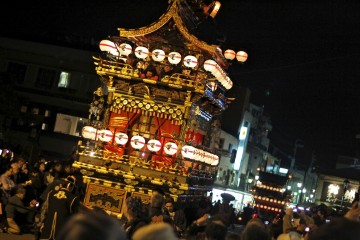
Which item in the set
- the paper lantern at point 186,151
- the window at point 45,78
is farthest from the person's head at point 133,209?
the window at point 45,78

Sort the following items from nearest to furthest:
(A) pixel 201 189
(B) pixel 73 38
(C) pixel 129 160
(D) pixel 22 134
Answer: (C) pixel 129 160 < (A) pixel 201 189 < (D) pixel 22 134 < (B) pixel 73 38

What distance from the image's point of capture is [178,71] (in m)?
19.2

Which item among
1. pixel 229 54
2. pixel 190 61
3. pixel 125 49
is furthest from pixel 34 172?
pixel 229 54

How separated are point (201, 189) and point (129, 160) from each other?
4.10m

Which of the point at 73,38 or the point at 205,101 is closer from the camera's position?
the point at 205,101

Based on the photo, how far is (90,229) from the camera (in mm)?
2719

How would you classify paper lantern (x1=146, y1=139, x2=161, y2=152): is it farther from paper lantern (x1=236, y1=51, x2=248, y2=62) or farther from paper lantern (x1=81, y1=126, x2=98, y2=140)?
paper lantern (x1=236, y1=51, x2=248, y2=62)

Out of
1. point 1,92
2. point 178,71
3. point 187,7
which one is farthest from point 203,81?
point 1,92

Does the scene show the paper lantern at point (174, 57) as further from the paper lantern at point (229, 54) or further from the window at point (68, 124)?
the window at point (68, 124)

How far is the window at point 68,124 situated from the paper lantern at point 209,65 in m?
26.2

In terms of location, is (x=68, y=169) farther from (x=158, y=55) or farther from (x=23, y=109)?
(x=23, y=109)

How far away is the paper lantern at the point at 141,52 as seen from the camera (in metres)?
18.8

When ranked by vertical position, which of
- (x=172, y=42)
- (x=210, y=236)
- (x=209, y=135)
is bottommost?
(x=210, y=236)

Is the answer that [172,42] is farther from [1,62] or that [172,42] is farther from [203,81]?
[1,62]
